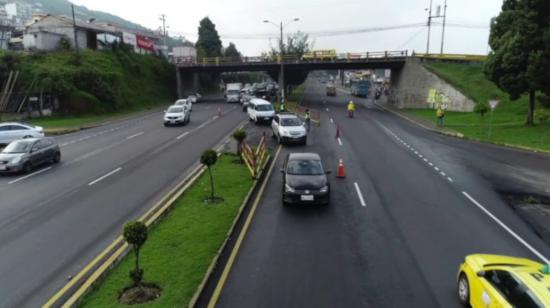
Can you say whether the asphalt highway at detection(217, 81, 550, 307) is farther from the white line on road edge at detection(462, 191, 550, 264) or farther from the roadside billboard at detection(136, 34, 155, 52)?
the roadside billboard at detection(136, 34, 155, 52)

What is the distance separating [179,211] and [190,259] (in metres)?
3.98

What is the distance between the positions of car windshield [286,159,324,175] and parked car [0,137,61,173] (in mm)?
13229

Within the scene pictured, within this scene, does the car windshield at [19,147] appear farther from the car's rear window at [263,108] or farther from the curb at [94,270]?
the car's rear window at [263,108]

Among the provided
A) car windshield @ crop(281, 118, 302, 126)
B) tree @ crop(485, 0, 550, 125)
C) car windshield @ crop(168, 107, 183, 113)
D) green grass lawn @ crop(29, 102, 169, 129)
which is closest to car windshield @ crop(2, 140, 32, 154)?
car windshield @ crop(281, 118, 302, 126)

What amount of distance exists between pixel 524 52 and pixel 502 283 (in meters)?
27.9

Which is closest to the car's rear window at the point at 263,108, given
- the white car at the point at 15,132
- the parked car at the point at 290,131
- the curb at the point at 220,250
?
the parked car at the point at 290,131

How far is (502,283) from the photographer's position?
283 inches

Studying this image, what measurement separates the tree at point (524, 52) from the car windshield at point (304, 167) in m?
21.7

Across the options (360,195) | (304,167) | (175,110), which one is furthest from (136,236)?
(175,110)

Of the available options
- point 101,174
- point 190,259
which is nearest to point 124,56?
point 101,174

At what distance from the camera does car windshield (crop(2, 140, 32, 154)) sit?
789 inches

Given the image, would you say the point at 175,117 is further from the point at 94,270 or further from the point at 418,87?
the point at 418,87

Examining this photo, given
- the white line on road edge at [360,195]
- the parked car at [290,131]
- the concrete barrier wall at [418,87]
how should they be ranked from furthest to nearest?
the concrete barrier wall at [418,87], the parked car at [290,131], the white line on road edge at [360,195]

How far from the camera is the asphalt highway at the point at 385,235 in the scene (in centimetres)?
893
